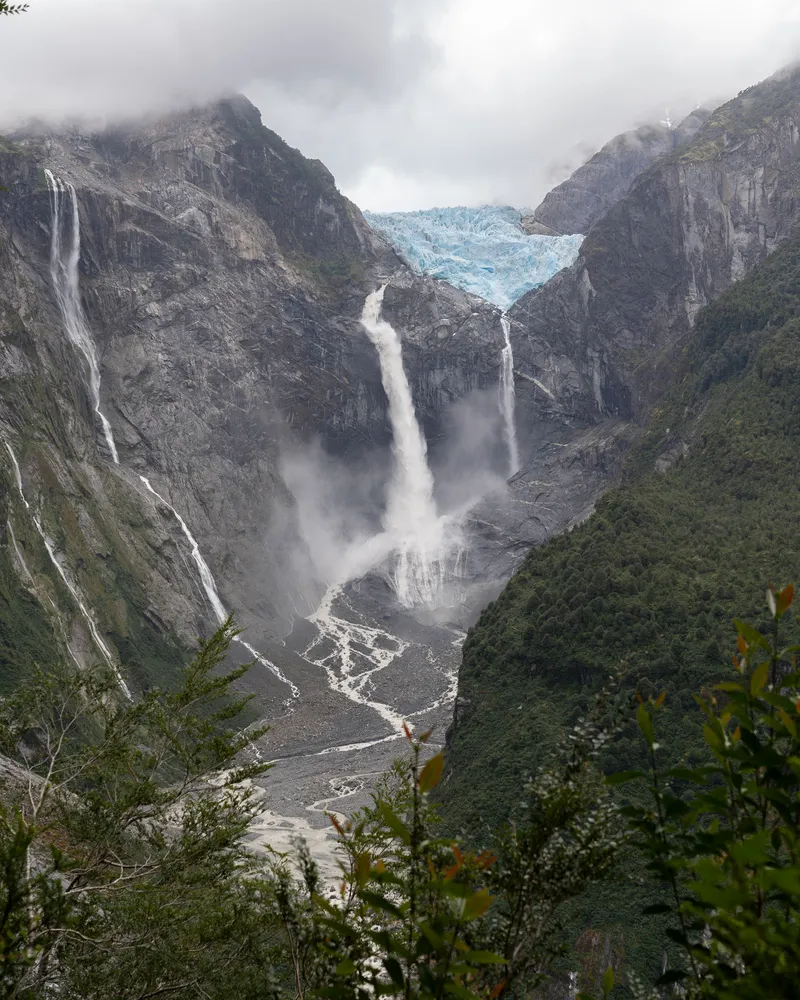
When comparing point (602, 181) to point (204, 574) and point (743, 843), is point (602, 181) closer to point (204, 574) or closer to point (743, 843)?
point (204, 574)

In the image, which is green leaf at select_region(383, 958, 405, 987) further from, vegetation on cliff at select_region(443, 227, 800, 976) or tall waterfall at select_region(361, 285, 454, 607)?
tall waterfall at select_region(361, 285, 454, 607)

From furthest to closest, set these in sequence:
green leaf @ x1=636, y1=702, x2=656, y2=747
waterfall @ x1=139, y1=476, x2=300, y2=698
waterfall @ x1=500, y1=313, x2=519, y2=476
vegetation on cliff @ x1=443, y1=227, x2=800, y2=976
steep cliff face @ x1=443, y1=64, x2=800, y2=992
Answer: waterfall @ x1=500, y1=313, x2=519, y2=476 < waterfall @ x1=139, y1=476, x2=300, y2=698 < steep cliff face @ x1=443, y1=64, x2=800, y2=992 < vegetation on cliff @ x1=443, y1=227, x2=800, y2=976 < green leaf @ x1=636, y1=702, x2=656, y2=747

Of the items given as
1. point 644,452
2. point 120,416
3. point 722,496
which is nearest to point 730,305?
point 644,452

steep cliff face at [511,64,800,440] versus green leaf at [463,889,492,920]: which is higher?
steep cliff face at [511,64,800,440]

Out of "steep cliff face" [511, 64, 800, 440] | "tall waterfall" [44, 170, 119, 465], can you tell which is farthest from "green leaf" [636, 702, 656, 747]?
"steep cliff face" [511, 64, 800, 440]

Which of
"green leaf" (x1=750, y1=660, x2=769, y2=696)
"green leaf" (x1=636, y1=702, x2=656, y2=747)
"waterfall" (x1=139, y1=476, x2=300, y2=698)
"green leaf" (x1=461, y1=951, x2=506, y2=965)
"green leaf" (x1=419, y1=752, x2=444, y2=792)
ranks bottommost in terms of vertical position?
"green leaf" (x1=461, y1=951, x2=506, y2=965)

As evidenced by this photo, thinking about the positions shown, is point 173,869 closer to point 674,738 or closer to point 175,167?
point 674,738

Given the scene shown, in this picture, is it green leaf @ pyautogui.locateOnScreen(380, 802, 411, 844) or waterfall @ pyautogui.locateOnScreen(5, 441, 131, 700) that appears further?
waterfall @ pyautogui.locateOnScreen(5, 441, 131, 700)
